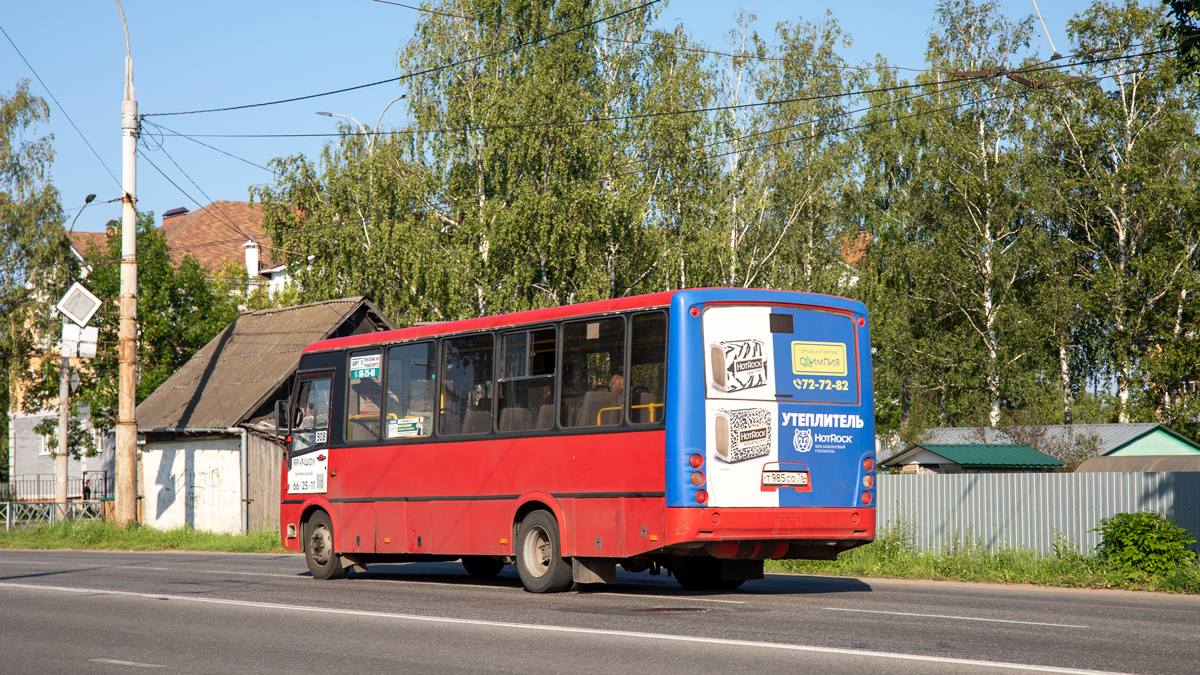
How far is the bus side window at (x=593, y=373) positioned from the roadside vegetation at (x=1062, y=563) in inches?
245

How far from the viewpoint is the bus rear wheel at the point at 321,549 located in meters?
16.8

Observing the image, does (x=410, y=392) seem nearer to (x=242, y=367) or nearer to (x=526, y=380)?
(x=526, y=380)

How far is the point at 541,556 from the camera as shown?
1391 centimetres

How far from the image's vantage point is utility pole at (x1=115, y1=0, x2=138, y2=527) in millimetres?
27984

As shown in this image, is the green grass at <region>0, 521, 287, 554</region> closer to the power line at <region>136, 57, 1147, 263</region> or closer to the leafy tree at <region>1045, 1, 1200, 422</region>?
the power line at <region>136, 57, 1147, 263</region>

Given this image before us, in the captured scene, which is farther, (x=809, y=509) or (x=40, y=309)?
(x=40, y=309)

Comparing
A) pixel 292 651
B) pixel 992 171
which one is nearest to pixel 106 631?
pixel 292 651

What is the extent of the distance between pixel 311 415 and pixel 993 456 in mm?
24760

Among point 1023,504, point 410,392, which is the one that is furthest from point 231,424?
point 1023,504

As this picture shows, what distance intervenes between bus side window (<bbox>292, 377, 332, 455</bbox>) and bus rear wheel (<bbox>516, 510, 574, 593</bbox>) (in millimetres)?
4431

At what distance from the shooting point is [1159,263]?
138 ft

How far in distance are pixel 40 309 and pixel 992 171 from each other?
3409 cm

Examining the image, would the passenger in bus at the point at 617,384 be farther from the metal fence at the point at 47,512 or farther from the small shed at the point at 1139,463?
the metal fence at the point at 47,512

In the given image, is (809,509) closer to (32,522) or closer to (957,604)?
(957,604)
